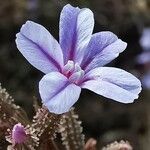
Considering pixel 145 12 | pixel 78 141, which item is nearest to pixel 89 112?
pixel 145 12

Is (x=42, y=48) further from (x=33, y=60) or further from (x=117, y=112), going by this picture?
(x=117, y=112)

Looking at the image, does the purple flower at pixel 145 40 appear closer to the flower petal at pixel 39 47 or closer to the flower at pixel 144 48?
the flower at pixel 144 48

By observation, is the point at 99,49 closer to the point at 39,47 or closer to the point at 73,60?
the point at 73,60

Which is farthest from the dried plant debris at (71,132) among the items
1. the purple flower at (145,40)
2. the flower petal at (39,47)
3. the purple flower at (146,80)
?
the purple flower at (145,40)

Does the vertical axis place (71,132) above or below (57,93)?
below

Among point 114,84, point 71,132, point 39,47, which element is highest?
point 39,47

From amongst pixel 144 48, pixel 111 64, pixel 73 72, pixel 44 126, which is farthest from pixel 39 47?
pixel 144 48
